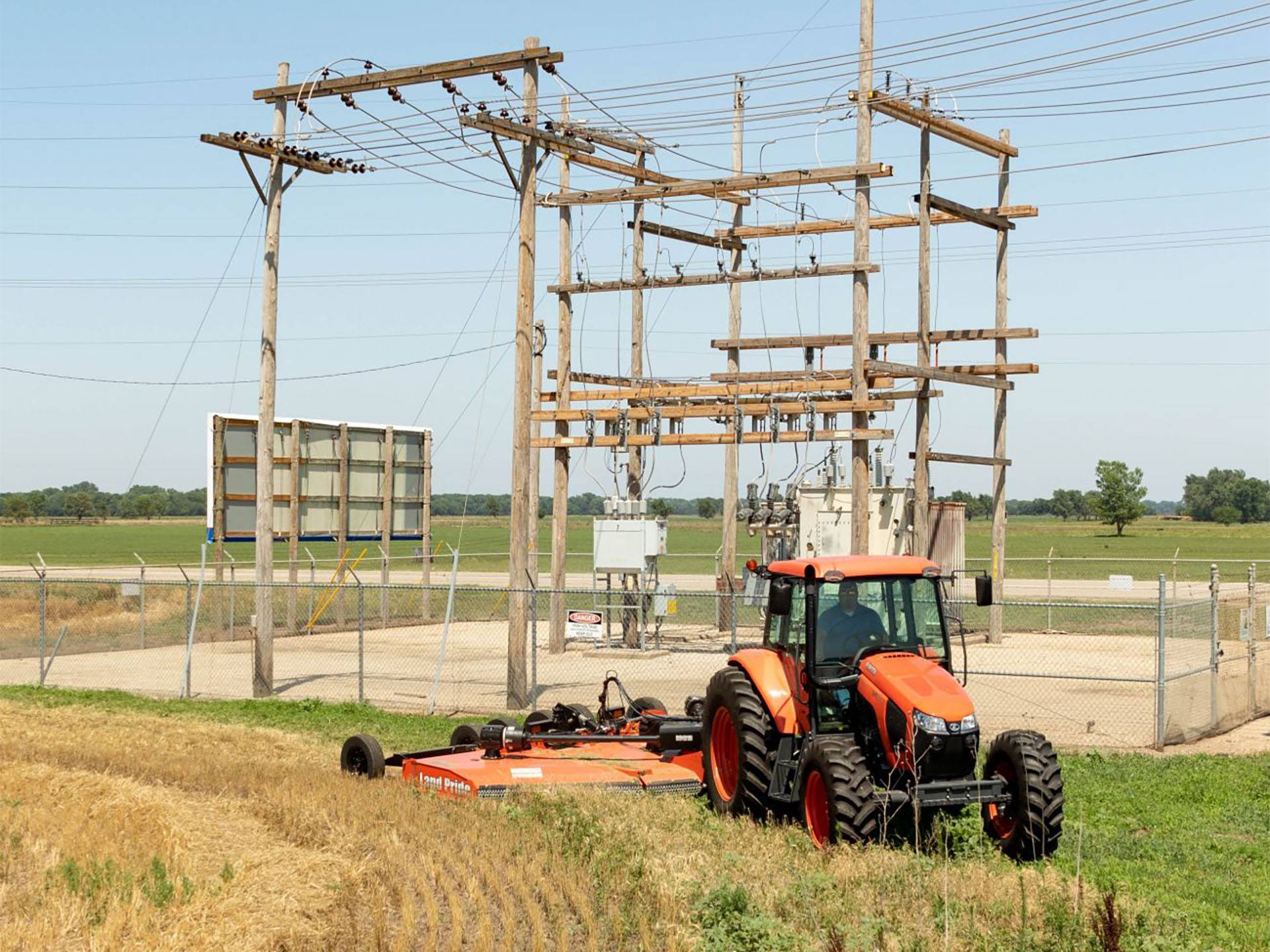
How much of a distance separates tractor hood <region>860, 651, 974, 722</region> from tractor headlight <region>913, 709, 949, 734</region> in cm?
3

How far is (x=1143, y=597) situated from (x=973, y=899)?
36770 millimetres

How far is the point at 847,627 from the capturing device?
37.0 ft

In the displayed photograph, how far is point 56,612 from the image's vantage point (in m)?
37.2

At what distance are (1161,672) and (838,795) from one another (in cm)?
758

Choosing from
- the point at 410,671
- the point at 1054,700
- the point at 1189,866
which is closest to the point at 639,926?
the point at 1189,866

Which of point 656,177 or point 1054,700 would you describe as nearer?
point 1054,700

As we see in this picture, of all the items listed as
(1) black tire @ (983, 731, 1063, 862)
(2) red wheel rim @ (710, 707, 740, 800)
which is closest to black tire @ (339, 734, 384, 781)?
(2) red wheel rim @ (710, 707, 740, 800)

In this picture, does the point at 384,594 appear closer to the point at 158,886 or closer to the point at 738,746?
the point at 738,746

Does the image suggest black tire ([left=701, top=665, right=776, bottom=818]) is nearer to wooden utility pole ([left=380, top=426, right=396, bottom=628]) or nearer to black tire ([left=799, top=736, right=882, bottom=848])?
black tire ([left=799, top=736, right=882, bottom=848])

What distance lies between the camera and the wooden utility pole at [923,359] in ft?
86.2

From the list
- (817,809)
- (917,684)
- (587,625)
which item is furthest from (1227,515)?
(817,809)

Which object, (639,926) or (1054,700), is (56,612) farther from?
(639,926)

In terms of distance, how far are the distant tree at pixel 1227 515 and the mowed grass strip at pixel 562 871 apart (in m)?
132

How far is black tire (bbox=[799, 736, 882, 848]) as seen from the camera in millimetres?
9977
